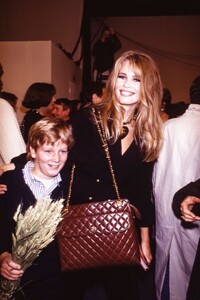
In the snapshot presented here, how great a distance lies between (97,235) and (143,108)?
0.79 metres

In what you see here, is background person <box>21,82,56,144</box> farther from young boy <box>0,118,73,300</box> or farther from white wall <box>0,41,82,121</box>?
white wall <box>0,41,82,121</box>

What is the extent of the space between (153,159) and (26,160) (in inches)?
29.8

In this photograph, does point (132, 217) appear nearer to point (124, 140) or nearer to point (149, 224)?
point (149, 224)

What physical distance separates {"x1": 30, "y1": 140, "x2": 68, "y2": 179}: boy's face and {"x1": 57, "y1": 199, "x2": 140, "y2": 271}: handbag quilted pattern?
0.23 meters

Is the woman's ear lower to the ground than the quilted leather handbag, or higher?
higher

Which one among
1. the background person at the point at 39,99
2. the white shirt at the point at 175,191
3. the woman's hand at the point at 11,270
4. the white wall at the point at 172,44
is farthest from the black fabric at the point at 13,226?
the white wall at the point at 172,44

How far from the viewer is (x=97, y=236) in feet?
5.84

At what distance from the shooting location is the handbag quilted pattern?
176 cm

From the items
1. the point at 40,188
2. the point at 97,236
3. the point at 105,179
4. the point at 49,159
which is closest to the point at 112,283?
the point at 97,236

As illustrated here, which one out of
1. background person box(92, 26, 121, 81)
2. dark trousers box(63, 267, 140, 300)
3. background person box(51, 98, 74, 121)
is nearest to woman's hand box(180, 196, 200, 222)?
dark trousers box(63, 267, 140, 300)

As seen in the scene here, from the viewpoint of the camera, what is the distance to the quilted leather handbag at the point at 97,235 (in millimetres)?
1764

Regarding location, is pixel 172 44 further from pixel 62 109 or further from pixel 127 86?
pixel 127 86

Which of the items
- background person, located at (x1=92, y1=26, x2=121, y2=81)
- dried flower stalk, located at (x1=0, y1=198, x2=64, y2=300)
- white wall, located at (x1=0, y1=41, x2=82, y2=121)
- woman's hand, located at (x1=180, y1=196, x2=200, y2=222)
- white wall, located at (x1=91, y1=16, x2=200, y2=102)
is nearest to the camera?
dried flower stalk, located at (x1=0, y1=198, x2=64, y2=300)

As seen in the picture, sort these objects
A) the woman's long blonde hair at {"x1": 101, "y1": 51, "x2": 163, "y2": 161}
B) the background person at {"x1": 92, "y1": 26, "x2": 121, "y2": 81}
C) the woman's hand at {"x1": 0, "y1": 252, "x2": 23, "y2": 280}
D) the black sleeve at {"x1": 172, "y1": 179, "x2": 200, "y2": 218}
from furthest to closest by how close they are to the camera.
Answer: the background person at {"x1": 92, "y1": 26, "x2": 121, "y2": 81} → the woman's long blonde hair at {"x1": 101, "y1": 51, "x2": 163, "y2": 161} → the black sleeve at {"x1": 172, "y1": 179, "x2": 200, "y2": 218} → the woman's hand at {"x1": 0, "y1": 252, "x2": 23, "y2": 280}
